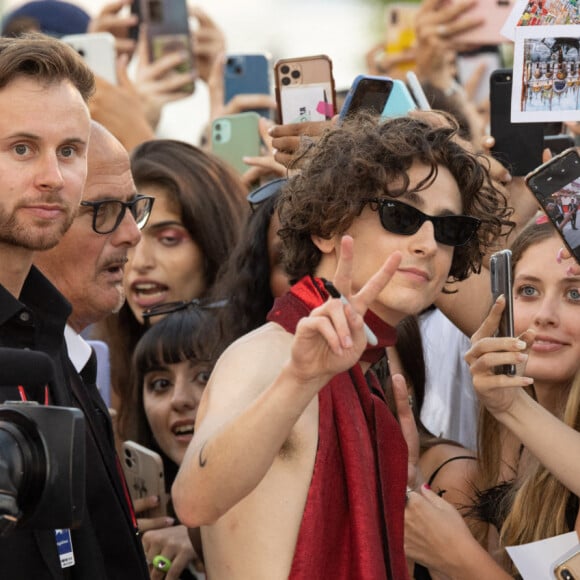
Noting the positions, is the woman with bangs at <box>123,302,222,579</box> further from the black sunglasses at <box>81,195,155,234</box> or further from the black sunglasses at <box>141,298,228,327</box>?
the black sunglasses at <box>81,195,155,234</box>

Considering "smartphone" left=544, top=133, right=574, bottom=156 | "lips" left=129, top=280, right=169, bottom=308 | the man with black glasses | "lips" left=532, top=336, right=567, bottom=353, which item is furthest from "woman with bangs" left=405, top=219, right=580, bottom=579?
"lips" left=129, top=280, right=169, bottom=308

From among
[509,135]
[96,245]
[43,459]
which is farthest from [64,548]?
[509,135]

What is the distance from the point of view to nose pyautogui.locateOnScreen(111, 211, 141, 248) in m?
4.01

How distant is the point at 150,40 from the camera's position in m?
6.48

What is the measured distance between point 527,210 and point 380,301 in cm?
190

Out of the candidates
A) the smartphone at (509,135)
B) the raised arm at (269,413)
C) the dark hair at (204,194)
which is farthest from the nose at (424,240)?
the dark hair at (204,194)

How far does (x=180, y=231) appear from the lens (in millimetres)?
5262

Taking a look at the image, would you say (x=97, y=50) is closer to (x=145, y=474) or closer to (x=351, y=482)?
(x=145, y=474)

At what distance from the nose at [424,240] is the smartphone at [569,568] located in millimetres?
877

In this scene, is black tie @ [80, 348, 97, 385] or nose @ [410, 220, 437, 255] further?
black tie @ [80, 348, 97, 385]

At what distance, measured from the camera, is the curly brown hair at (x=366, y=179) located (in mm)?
3221

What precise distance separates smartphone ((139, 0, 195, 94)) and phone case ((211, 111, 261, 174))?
872mm

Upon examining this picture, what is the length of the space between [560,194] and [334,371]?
3.73 feet

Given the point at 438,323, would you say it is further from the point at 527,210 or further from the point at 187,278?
the point at 187,278
